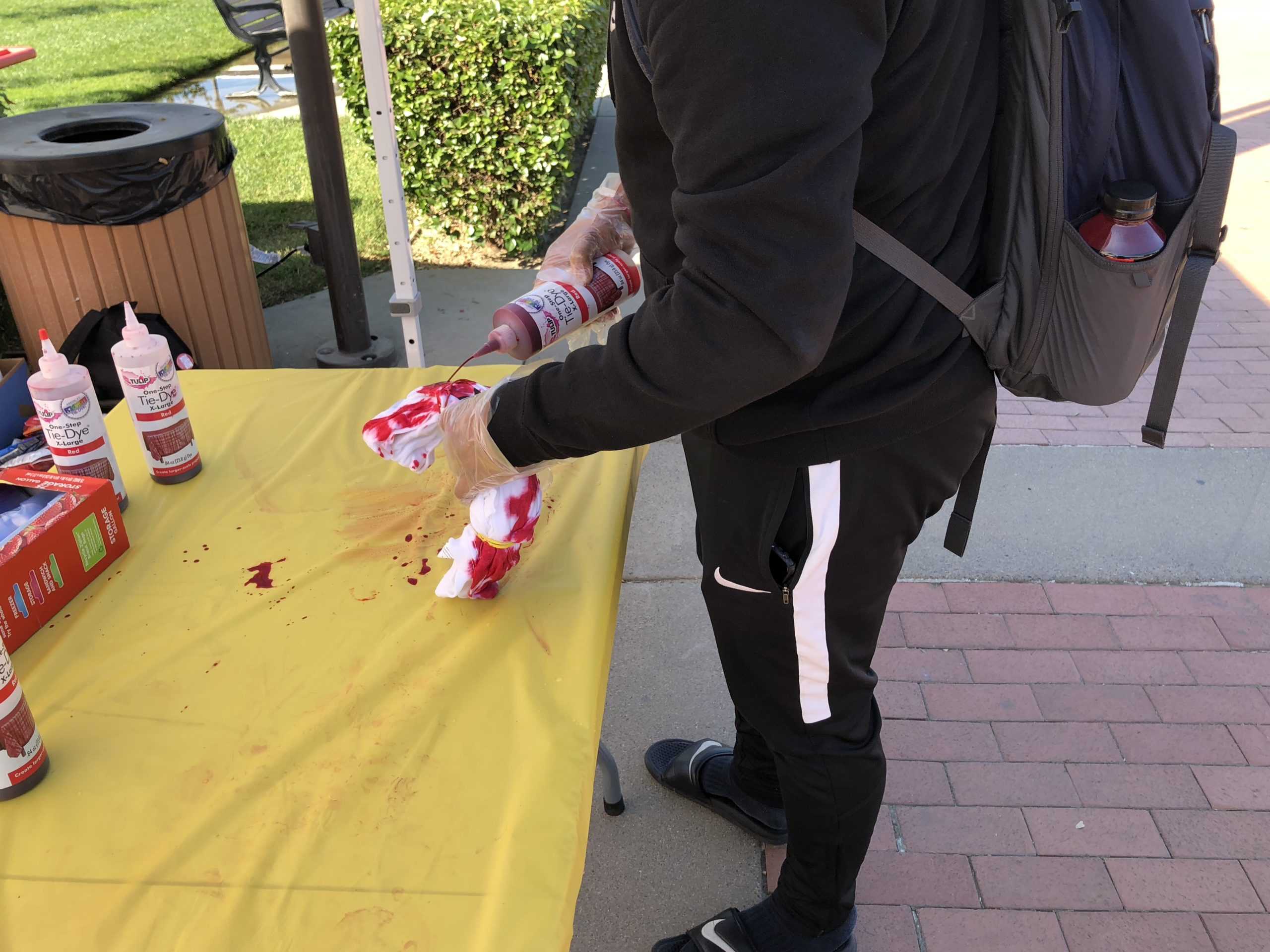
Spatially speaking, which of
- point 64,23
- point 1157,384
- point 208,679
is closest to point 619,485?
point 208,679

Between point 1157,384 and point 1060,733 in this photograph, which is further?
point 1060,733

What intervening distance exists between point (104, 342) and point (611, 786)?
217 cm

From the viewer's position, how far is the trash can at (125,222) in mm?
2859

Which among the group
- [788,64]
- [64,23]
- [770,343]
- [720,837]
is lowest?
[720,837]

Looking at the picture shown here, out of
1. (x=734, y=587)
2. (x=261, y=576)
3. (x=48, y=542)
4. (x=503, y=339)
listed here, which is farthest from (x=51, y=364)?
(x=734, y=587)

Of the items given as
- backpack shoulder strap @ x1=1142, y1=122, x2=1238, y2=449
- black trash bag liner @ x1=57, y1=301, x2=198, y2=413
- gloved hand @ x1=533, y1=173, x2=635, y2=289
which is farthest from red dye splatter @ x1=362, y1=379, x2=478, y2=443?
black trash bag liner @ x1=57, y1=301, x2=198, y2=413

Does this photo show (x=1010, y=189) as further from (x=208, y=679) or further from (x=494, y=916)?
(x=208, y=679)

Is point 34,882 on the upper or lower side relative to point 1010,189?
lower

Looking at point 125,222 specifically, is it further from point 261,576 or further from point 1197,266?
point 1197,266

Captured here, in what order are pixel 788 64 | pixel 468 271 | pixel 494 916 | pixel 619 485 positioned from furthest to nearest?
pixel 468 271, pixel 619 485, pixel 494 916, pixel 788 64

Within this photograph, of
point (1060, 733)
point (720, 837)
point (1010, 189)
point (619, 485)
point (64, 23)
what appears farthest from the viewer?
point (64, 23)

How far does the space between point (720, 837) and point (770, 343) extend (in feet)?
4.58

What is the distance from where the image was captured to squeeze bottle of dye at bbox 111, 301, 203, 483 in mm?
1555

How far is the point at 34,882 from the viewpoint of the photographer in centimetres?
102
